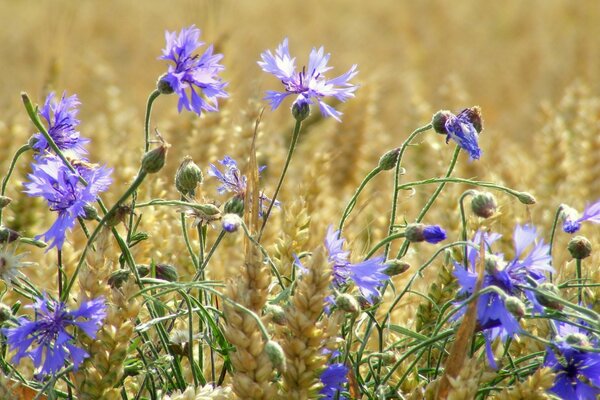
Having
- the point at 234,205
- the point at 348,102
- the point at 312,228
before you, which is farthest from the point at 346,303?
the point at 348,102

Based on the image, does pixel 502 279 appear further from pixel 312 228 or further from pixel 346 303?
pixel 312 228

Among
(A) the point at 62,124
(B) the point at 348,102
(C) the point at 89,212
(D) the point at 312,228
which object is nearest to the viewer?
(C) the point at 89,212

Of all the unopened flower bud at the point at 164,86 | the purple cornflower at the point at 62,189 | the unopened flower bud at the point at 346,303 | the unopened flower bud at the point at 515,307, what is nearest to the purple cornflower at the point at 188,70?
the unopened flower bud at the point at 164,86

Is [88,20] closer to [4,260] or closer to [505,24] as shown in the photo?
[505,24]

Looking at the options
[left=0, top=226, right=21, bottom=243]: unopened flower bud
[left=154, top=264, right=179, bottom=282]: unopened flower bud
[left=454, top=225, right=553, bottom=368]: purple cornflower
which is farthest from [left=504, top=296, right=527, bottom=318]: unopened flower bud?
[left=0, top=226, right=21, bottom=243]: unopened flower bud

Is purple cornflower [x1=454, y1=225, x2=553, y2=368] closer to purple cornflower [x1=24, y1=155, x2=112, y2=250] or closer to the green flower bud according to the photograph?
the green flower bud

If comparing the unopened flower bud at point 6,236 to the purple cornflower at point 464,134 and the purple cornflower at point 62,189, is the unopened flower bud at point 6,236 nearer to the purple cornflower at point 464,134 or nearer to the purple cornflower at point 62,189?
the purple cornflower at point 62,189

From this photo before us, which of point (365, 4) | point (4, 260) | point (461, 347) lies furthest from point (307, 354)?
point (365, 4)

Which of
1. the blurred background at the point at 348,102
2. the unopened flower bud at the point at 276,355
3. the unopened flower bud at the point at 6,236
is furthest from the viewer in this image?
the blurred background at the point at 348,102
